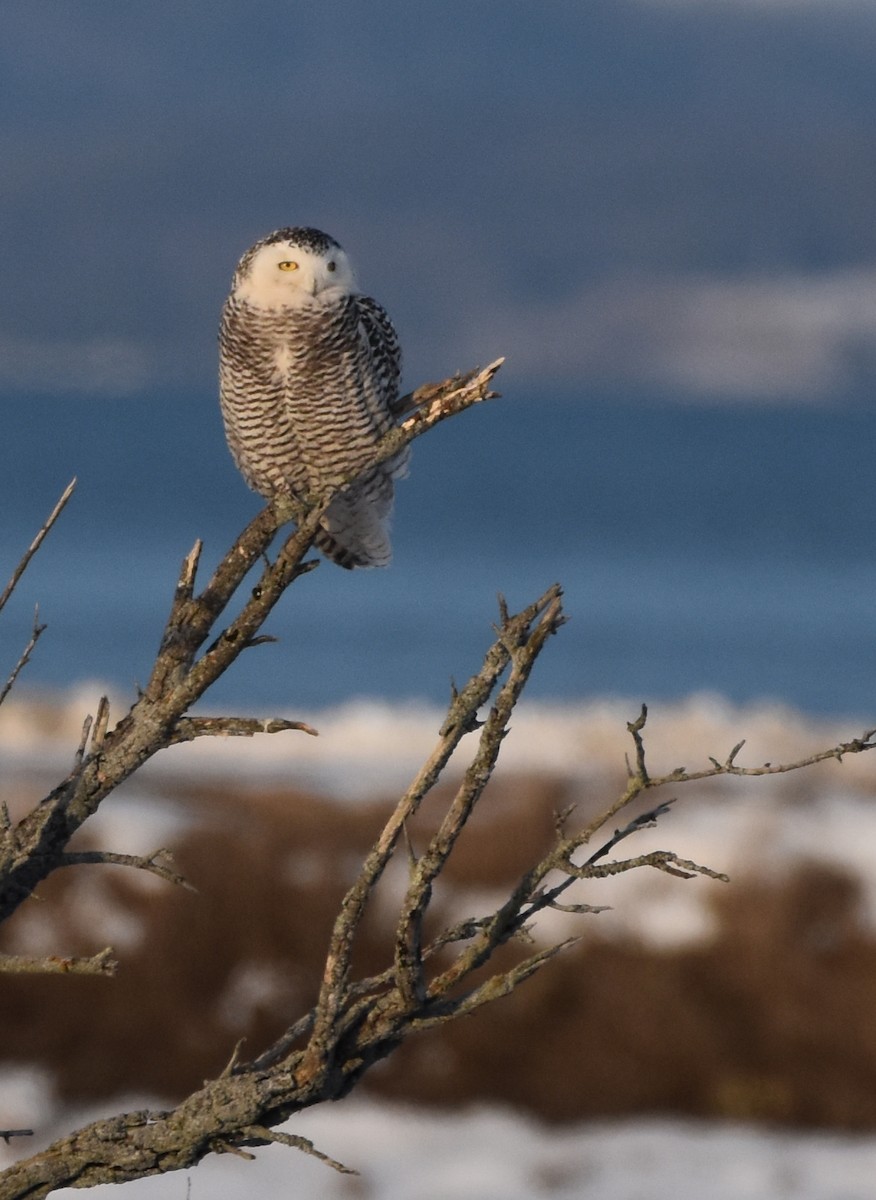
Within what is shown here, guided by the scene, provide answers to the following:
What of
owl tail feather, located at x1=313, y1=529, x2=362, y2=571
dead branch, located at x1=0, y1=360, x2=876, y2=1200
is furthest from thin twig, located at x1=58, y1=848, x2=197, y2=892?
owl tail feather, located at x1=313, y1=529, x2=362, y2=571

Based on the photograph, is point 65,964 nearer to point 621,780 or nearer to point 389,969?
point 389,969

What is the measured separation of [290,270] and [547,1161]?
4.89 m

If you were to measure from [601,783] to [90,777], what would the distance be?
16.6ft

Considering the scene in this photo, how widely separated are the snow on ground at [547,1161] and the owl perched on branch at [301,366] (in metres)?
3.60

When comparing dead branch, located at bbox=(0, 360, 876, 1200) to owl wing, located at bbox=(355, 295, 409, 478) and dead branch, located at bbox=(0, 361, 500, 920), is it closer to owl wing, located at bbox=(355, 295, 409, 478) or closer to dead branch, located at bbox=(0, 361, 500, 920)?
dead branch, located at bbox=(0, 361, 500, 920)

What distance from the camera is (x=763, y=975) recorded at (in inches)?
321

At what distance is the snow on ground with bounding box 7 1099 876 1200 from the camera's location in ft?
23.1

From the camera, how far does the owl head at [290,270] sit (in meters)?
4.93

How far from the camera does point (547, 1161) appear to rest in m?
7.44

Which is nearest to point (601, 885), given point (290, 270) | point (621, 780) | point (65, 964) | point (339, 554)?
point (621, 780)

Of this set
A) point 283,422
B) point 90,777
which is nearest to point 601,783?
point 283,422

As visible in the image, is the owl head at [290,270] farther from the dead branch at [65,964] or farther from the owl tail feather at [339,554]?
the dead branch at [65,964]

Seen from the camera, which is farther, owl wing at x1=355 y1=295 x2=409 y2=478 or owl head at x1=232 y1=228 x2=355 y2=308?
owl wing at x1=355 y1=295 x2=409 y2=478

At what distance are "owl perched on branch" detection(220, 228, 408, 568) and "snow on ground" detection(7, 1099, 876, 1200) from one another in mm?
3597
